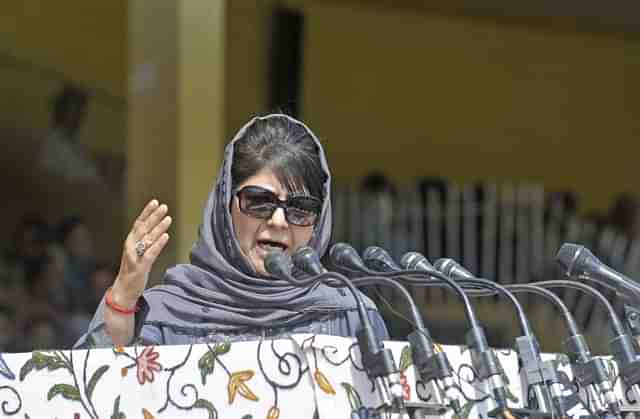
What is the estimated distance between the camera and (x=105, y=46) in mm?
10781

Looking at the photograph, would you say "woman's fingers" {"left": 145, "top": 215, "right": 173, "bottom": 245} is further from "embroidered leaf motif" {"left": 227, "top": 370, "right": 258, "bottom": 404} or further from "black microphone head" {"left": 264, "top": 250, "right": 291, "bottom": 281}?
"embroidered leaf motif" {"left": 227, "top": 370, "right": 258, "bottom": 404}

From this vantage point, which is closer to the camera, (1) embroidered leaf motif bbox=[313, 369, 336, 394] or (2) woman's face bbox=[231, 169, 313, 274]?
(1) embroidered leaf motif bbox=[313, 369, 336, 394]

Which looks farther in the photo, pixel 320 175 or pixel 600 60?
pixel 600 60

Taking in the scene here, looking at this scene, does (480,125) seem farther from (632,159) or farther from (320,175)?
(320,175)

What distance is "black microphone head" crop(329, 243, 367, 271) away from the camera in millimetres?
2756

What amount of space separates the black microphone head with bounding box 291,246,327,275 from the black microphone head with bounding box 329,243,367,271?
131 mm

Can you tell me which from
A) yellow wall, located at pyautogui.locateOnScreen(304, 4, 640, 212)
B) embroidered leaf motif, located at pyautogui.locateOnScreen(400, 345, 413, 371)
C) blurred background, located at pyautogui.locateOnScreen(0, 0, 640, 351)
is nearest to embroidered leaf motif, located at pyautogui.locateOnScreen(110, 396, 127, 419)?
embroidered leaf motif, located at pyautogui.locateOnScreen(400, 345, 413, 371)

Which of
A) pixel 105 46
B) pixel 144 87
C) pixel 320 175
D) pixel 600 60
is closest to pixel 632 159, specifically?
pixel 600 60

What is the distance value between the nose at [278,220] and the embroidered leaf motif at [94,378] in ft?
1.98

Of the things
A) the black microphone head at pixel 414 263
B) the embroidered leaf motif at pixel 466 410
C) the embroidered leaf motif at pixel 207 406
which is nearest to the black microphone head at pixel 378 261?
the black microphone head at pixel 414 263

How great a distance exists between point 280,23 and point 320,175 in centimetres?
707

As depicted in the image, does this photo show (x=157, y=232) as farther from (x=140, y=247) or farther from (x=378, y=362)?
(x=378, y=362)

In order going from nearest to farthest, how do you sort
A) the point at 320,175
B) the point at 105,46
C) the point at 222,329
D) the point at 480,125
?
the point at 222,329
the point at 320,175
the point at 105,46
the point at 480,125

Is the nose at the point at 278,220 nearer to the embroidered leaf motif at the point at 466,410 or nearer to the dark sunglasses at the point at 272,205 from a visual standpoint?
the dark sunglasses at the point at 272,205
